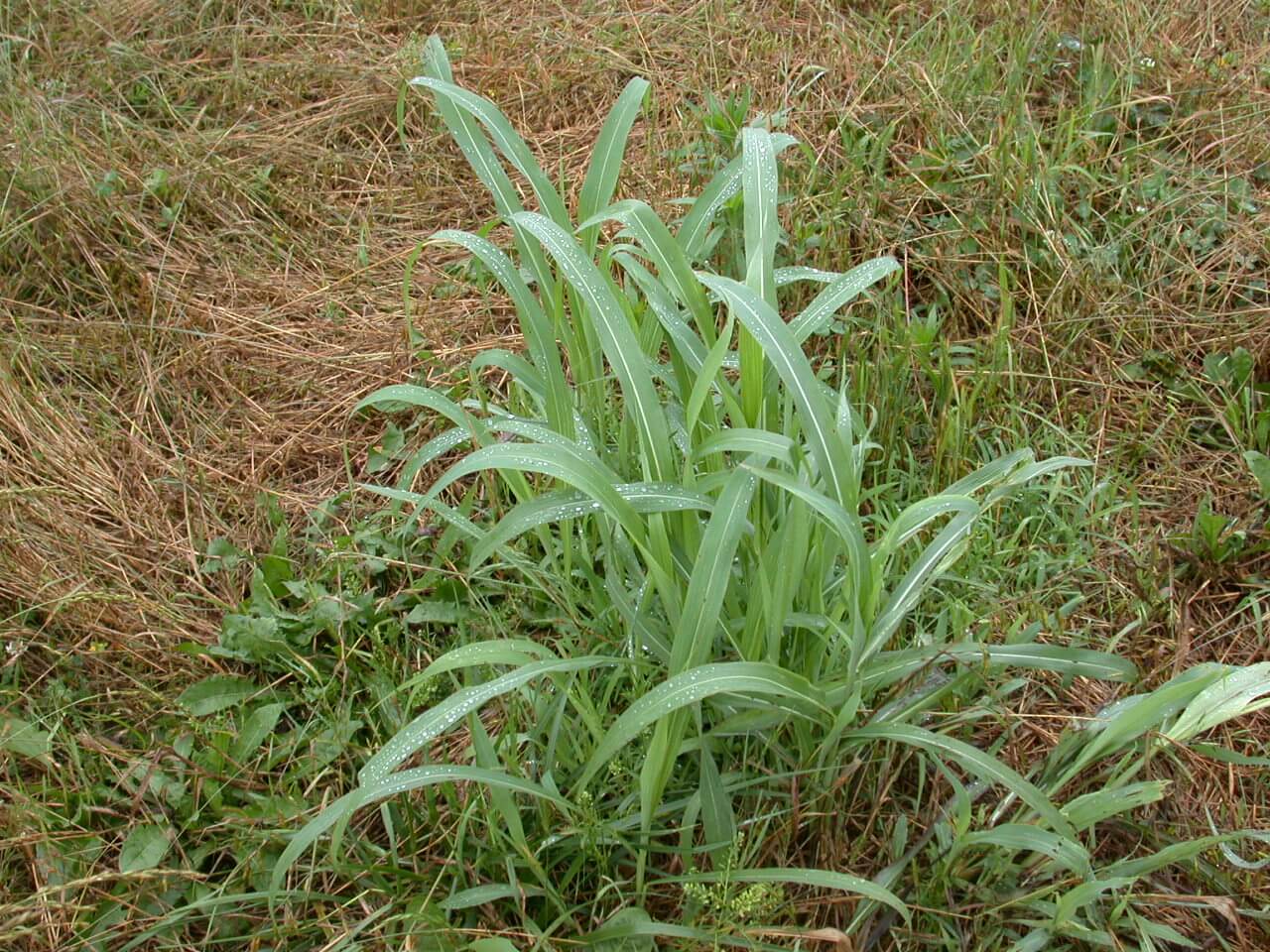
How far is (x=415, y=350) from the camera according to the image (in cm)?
228

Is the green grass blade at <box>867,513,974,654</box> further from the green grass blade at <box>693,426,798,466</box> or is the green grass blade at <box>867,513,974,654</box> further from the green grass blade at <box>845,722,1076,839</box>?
the green grass blade at <box>693,426,798,466</box>

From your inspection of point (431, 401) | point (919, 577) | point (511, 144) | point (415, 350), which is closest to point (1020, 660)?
point (919, 577)

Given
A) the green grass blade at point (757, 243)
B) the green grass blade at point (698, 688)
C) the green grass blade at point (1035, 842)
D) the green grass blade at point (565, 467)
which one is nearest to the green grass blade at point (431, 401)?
the green grass blade at point (565, 467)

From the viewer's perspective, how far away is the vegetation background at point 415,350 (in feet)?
4.90

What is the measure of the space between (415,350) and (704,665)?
1.27m

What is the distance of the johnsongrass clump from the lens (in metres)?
1.27

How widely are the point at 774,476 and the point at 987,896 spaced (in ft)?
1.98

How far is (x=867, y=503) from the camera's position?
191 centimetres

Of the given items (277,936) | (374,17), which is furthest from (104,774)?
(374,17)

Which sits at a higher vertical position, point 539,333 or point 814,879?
point 539,333

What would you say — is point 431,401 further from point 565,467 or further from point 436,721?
point 436,721

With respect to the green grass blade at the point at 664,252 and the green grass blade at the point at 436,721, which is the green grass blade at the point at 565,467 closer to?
the green grass blade at the point at 436,721

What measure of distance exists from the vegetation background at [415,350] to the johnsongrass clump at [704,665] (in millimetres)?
70

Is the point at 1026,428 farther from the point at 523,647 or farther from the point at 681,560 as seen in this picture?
the point at 523,647
